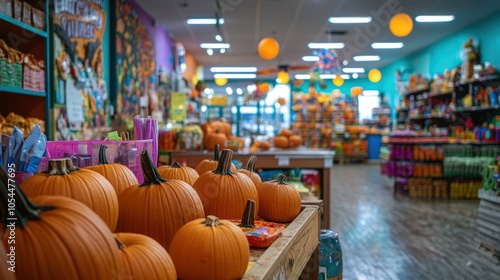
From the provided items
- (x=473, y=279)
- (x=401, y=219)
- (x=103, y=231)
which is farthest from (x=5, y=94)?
(x=401, y=219)

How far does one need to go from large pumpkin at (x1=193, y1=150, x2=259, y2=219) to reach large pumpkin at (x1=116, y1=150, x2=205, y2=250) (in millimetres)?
300

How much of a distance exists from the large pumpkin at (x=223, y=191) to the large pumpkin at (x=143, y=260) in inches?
22.4

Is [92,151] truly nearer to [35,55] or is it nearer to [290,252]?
[290,252]

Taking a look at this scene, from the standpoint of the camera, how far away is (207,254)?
949 millimetres

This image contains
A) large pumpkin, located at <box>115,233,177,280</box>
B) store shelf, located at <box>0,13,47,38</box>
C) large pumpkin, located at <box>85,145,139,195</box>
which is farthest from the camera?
store shelf, located at <box>0,13,47,38</box>

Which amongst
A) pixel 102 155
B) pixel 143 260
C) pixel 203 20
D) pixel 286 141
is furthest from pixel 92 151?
pixel 203 20

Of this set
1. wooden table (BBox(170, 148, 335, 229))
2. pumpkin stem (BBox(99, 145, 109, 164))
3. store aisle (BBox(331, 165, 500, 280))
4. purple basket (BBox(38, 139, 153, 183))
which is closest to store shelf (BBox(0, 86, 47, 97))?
wooden table (BBox(170, 148, 335, 229))

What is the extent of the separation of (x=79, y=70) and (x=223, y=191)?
4415mm

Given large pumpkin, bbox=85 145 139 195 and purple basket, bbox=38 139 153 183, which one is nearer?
large pumpkin, bbox=85 145 139 195

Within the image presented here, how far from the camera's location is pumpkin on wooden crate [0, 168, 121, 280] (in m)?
0.68

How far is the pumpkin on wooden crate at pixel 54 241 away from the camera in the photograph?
0.68 meters

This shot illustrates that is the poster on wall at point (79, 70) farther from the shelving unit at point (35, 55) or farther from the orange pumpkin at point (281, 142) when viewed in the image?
the orange pumpkin at point (281, 142)

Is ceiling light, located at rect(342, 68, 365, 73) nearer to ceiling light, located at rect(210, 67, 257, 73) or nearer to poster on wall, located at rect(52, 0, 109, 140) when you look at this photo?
ceiling light, located at rect(210, 67, 257, 73)

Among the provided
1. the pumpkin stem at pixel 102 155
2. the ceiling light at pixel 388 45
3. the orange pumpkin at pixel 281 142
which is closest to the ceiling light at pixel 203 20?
the orange pumpkin at pixel 281 142
